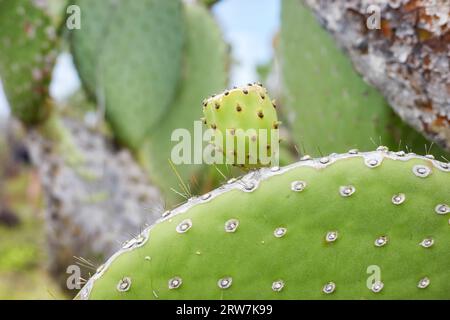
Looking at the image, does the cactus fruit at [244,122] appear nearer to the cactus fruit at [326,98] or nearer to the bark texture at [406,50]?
the bark texture at [406,50]

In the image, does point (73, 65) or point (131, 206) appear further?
point (131, 206)

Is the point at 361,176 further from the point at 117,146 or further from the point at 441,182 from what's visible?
the point at 117,146

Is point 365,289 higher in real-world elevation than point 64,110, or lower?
lower

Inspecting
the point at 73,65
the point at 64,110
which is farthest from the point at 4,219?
the point at 73,65

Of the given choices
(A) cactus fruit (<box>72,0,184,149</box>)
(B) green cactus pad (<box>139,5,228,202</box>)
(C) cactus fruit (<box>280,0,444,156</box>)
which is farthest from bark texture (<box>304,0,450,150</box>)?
(A) cactus fruit (<box>72,0,184,149</box>)

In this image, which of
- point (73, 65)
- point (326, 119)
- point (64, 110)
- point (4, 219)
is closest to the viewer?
point (326, 119)

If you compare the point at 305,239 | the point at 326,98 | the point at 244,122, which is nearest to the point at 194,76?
the point at 326,98

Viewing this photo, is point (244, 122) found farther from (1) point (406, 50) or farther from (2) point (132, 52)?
(2) point (132, 52)
